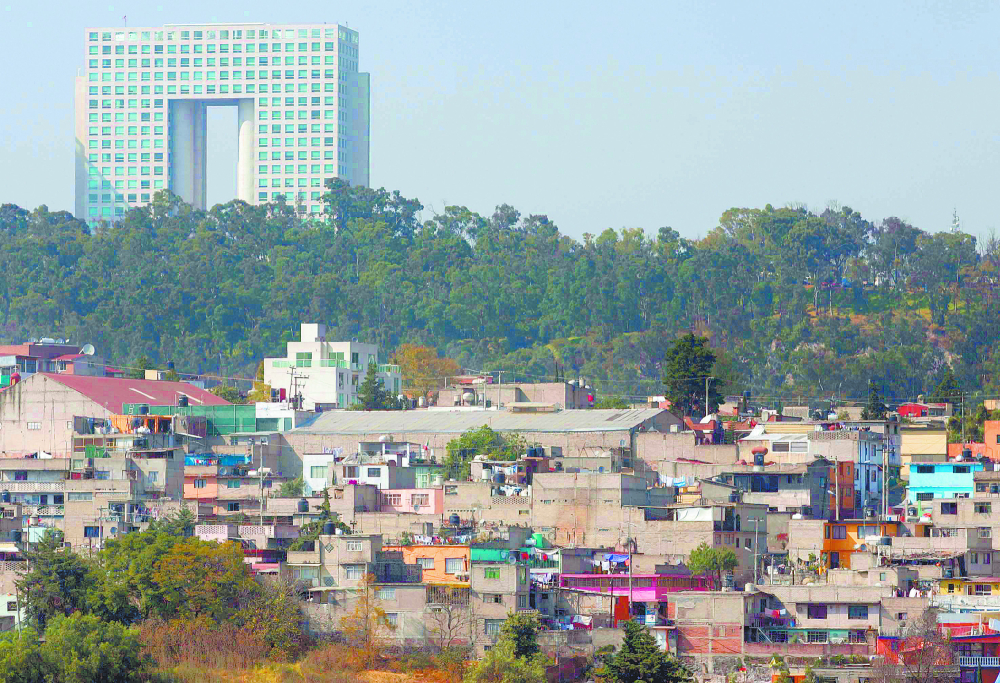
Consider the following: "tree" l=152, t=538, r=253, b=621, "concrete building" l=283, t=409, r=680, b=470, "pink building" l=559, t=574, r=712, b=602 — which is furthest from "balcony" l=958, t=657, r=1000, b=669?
"concrete building" l=283, t=409, r=680, b=470

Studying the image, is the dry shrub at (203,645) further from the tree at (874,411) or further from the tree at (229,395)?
the tree at (229,395)

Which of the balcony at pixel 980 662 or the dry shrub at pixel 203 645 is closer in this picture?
the balcony at pixel 980 662

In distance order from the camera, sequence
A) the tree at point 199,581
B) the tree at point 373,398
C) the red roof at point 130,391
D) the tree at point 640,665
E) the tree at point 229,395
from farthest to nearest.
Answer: the tree at point 229,395 < the tree at point 373,398 < the red roof at point 130,391 < the tree at point 199,581 < the tree at point 640,665

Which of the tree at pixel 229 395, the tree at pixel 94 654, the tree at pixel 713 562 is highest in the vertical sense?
the tree at pixel 229 395

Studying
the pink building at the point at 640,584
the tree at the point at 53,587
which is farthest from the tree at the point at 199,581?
the pink building at the point at 640,584

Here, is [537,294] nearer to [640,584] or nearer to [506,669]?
[640,584]

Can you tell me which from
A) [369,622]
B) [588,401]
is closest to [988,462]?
[588,401]

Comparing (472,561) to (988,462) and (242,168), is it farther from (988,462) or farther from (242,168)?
(242,168)
